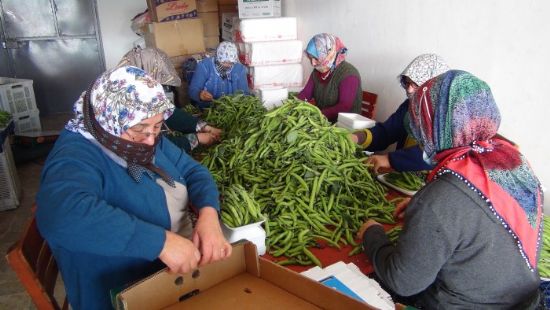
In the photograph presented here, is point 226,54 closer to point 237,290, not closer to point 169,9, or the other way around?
point 169,9

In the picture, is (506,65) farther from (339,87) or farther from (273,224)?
(273,224)

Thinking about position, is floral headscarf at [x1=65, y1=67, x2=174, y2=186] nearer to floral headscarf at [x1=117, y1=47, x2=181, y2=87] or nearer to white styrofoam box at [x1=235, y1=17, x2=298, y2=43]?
floral headscarf at [x1=117, y1=47, x2=181, y2=87]

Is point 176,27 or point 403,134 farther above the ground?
point 176,27

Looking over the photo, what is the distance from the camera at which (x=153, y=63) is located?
139 inches

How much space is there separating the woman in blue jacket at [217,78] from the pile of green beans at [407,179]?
2.27 metres

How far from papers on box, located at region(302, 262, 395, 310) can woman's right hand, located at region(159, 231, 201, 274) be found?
1.50ft

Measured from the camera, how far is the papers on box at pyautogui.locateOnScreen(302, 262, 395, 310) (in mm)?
1268

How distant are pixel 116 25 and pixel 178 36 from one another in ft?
Result: 9.50

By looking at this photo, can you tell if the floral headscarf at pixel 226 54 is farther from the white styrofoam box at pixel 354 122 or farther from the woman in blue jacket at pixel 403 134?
the woman in blue jacket at pixel 403 134

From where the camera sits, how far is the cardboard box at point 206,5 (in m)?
5.77

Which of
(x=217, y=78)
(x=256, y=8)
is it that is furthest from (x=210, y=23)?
(x=217, y=78)

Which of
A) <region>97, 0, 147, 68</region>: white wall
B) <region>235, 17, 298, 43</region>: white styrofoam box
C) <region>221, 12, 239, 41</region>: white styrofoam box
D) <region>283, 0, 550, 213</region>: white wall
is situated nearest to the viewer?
<region>283, 0, 550, 213</region>: white wall

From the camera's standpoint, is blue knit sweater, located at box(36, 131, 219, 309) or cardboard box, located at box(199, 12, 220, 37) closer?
blue knit sweater, located at box(36, 131, 219, 309)

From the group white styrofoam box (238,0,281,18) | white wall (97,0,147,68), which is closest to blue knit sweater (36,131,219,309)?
white styrofoam box (238,0,281,18)
